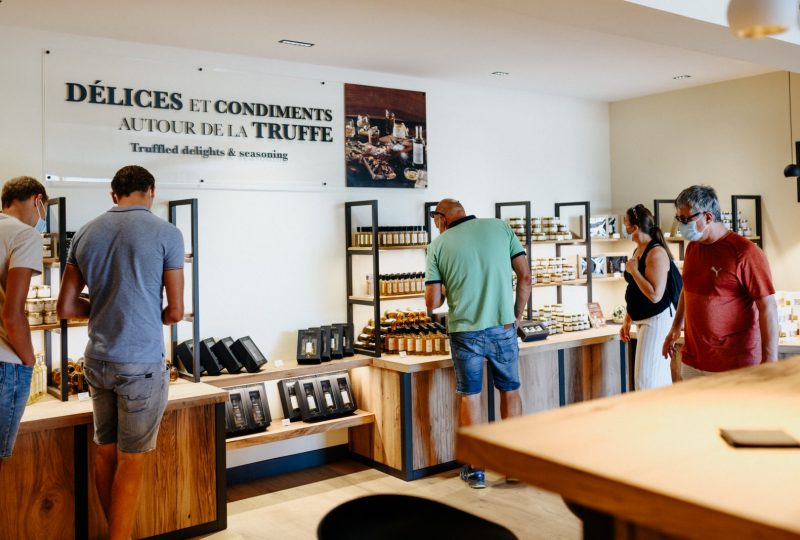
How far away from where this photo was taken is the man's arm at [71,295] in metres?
3.44

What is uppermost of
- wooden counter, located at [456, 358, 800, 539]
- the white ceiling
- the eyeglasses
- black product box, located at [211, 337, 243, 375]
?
the white ceiling

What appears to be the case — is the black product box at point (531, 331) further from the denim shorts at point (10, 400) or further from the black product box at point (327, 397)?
the denim shorts at point (10, 400)

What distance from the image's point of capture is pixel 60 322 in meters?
3.79

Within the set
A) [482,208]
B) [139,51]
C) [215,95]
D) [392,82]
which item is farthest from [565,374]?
[139,51]

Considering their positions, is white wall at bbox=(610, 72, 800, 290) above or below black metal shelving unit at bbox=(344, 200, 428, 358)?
above

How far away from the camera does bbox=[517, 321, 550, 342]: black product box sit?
18.2 feet

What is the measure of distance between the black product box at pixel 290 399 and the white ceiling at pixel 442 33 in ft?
7.23

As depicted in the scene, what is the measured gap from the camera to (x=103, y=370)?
3344 mm

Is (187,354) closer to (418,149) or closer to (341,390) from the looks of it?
(341,390)

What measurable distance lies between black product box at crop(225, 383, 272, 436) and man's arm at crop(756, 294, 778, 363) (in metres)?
2.87

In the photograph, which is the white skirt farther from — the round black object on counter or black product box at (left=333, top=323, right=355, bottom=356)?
the round black object on counter

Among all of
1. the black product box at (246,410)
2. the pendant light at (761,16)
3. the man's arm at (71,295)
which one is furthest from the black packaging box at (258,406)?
the pendant light at (761,16)

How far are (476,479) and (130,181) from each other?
9.07 ft

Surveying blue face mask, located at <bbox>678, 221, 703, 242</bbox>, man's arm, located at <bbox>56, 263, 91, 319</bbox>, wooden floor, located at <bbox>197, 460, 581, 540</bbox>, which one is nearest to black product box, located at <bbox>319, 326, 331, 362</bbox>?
wooden floor, located at <bbox>197, 460, 581, 540</bbox>
